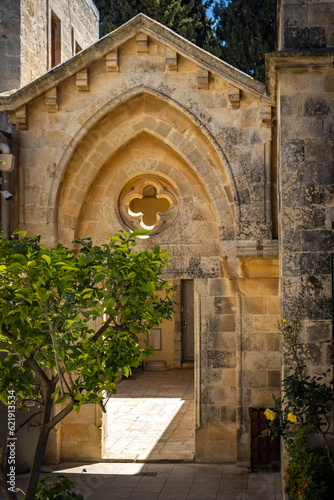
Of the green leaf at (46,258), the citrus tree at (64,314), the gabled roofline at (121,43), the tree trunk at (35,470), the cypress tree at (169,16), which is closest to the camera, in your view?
the green leaf at (46,258)

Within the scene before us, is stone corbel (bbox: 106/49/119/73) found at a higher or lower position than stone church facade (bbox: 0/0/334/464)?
higher

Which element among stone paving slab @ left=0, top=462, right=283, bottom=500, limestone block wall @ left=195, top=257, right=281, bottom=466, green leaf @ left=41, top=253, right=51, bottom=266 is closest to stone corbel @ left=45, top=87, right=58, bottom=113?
limestone block wall @ left=195, top=257, right=281, bottom=466

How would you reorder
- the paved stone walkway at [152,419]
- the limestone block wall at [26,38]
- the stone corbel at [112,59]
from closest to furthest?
the stone corbel at [112,59], the paved stone walkway at [152,419], the limestone block wall at [26,38]

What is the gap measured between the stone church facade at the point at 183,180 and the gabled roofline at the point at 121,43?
2cm

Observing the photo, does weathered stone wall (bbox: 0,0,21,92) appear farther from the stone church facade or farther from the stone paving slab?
the stone paving slab

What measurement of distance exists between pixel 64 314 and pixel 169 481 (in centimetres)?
523

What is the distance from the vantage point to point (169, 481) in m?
9.80

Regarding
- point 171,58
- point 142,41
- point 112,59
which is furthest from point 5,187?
point 171,58

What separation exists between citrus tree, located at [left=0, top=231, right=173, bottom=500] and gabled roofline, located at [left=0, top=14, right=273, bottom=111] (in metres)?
4.60

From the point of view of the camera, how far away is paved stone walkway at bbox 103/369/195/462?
1123 cm

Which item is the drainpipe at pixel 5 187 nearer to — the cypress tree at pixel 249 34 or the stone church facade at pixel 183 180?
the stone church facade at pixel 183 180

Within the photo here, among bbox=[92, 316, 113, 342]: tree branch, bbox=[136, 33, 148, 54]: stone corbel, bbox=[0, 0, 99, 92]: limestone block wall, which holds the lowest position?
bbox=[92, 316, 113, 342]: tree branch

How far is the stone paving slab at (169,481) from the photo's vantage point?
919 centimetres

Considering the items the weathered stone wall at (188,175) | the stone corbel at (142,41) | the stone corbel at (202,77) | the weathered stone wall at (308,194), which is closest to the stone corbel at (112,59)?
the weathered stone wall at (188,175)
